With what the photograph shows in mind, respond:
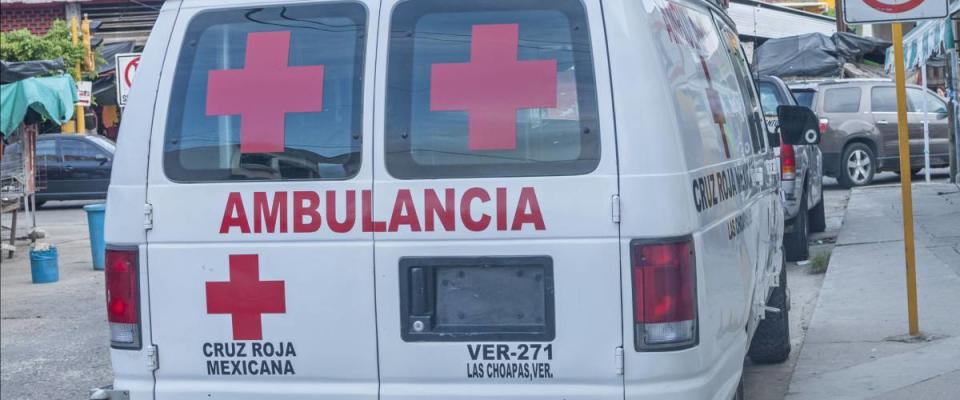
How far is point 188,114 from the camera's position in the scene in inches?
165

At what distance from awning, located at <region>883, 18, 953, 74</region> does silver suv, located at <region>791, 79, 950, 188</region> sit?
42.8 inches

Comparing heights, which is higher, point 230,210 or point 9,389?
point 230,210

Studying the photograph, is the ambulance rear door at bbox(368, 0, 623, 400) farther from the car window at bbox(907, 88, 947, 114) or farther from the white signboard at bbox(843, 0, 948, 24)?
the car window at bbox(907, 88, 947, 114)

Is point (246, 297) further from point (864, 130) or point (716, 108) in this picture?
point (864, 130)

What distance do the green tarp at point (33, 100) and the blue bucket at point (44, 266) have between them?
93.2 inches

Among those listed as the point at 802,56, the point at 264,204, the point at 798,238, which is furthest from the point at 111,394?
the point at 802,56

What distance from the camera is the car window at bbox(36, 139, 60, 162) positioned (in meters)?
23.8

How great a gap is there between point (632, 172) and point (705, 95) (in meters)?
0.97

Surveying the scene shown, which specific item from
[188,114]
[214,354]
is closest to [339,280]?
[214,354]

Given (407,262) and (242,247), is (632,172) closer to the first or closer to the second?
(407,262)

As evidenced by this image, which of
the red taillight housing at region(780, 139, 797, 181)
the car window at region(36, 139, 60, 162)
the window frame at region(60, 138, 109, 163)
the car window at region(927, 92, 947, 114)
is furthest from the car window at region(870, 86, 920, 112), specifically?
the car window at region(36, 139, 60, 162)

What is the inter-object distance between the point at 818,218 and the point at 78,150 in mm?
15328

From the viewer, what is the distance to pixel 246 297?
13.5 feet

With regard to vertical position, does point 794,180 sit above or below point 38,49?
below
